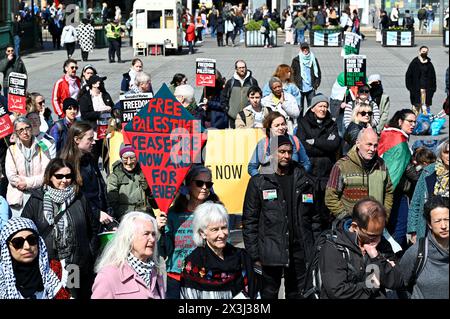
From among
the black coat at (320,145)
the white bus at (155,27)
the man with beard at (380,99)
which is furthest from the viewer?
the white bus at (155,27)

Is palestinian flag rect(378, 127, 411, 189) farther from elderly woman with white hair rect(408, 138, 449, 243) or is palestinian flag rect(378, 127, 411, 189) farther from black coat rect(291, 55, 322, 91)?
black coat rect(291, 55, 322, 91)

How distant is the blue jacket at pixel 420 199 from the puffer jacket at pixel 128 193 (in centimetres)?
214

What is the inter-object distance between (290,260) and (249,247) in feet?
1.19

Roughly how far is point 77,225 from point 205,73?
7.14 meters

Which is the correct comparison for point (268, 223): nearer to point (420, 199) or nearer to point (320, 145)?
point (420, 199)

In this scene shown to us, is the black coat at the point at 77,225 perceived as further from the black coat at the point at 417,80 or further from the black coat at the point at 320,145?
the black coat at the point at 417,80

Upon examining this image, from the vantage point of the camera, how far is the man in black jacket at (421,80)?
1838 cm

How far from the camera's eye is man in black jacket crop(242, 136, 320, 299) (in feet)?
24.6

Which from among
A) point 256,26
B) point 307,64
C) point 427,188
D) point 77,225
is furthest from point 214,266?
point 256,26

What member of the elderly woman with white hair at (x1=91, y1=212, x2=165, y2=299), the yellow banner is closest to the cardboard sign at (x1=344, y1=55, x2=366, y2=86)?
the yellow banner

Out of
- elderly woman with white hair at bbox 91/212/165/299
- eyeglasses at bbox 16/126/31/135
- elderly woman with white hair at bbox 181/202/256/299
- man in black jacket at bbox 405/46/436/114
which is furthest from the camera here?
man in black jacket at bbox 405/46/436/114

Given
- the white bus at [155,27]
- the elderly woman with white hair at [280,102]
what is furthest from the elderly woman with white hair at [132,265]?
the white bus at [155,27]

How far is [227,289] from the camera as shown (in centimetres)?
596

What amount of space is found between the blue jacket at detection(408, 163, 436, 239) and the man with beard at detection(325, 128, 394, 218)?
1.18ft
